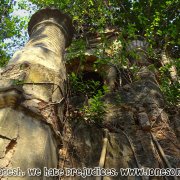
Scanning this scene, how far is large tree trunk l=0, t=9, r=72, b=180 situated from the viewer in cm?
326

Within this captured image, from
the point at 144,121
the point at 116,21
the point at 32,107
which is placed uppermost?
the point at 116,21

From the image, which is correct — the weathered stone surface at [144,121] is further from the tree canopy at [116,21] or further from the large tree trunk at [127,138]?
the tree canopy at [116,21]

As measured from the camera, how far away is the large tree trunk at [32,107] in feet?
10.7

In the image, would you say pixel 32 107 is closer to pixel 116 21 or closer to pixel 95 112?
pixel 95 112

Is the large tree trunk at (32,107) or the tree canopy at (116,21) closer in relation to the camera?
→ the large tree trunk at (32,107)

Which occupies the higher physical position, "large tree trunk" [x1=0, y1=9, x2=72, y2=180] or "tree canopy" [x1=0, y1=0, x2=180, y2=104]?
"tree canopy" [x1=0, y1=0, x2=180, y2=104]

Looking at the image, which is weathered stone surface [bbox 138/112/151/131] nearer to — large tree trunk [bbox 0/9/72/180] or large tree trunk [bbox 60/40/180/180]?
large tree trunk [bbox 60/40/180/180]

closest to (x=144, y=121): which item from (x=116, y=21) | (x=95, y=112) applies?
(x=95, y=112)

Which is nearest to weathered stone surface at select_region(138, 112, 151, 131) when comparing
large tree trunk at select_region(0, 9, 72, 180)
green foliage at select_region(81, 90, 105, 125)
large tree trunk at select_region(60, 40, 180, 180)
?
large tree trunk at select_region(60, 40, 180, 180)

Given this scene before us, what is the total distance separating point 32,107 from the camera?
3.76 meters

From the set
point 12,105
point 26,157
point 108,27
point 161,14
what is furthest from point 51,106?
point 108,27

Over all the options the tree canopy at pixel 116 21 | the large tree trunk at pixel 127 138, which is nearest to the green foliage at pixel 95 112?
the large tree trunk at pixel 127 138

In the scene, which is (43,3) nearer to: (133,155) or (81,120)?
(81,120)

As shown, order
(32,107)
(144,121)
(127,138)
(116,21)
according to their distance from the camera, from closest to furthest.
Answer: (32,107), (127,138), (144,121), (116,21)
